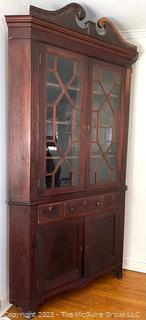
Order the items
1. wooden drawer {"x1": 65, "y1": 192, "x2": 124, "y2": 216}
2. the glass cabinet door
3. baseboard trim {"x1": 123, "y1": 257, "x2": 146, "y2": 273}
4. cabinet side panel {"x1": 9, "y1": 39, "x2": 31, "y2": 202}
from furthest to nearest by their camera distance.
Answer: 1. baseboard trim {"x1": 123, "y1": 257, "x2": 146, "y2": 273}
2. the glass cabinet door
3. wooden drawer {"x1": 65, "y1": 192, "x2": 124, "y2": 216}
4. cabinet side panel {"x1": 9, "y1": 39, "x2": 31, "y2": 202}

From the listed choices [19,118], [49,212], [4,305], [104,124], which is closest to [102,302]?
[4,305]

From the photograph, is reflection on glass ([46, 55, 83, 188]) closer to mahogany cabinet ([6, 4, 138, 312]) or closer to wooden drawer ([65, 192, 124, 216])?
mahogany cabinet ([6, 4, 138, 312])

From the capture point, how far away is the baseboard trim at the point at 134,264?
2773mm

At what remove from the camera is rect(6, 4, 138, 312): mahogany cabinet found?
1.86 meters

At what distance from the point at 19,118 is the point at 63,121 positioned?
0.36 m

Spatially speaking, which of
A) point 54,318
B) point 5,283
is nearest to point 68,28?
point 5,283

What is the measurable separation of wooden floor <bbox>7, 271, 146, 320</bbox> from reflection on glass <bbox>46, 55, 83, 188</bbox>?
3.23 ft

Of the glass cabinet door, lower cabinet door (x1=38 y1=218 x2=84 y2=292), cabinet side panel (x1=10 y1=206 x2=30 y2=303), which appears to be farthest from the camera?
the glass cabinet door

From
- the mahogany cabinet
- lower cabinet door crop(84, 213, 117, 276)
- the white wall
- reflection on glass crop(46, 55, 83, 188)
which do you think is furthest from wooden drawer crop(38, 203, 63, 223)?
the white wall

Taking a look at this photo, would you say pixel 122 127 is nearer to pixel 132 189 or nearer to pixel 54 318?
pixel 132 189

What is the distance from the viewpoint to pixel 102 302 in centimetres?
225

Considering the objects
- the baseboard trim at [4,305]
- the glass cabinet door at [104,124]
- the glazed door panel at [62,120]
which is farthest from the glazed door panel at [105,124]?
the baseboard trim at [4,305]

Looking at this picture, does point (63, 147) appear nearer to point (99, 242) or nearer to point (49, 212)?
point (49, 212)

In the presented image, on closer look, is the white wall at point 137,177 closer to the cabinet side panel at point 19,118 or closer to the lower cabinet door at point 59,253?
the lower cabinet door at point 59,253
